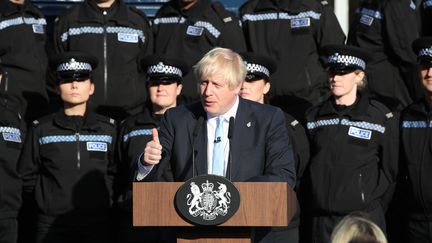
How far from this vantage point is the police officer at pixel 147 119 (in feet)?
26.0

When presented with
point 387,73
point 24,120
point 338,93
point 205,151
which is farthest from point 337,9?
point 205,151

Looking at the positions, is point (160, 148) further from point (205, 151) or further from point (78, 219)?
point (78, 219)

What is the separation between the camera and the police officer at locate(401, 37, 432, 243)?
25.2ft

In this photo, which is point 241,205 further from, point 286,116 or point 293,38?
point 293,38

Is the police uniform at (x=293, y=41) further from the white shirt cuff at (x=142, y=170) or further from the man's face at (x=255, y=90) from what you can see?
the white shirt cuff at (x=142, y=170)

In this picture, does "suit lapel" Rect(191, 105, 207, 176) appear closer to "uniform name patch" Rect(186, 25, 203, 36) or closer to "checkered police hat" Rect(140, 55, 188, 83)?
"checkered police hat" Rect(140, 55, 188, 83)

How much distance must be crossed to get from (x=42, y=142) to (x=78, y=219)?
0.64 meters

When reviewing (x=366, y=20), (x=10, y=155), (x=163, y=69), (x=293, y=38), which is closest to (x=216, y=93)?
(x=163, y=69)

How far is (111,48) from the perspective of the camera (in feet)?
28.5

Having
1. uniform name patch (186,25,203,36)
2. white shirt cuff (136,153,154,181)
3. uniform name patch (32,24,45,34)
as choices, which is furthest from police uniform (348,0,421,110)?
white shirt cuff (136,153,154,181)

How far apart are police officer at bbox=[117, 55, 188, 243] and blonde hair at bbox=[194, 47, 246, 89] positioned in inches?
91.6

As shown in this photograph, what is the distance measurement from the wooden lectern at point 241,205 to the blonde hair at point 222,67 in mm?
670

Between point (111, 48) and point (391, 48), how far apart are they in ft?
7.24

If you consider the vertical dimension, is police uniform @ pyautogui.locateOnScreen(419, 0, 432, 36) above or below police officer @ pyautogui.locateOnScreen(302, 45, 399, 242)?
above
